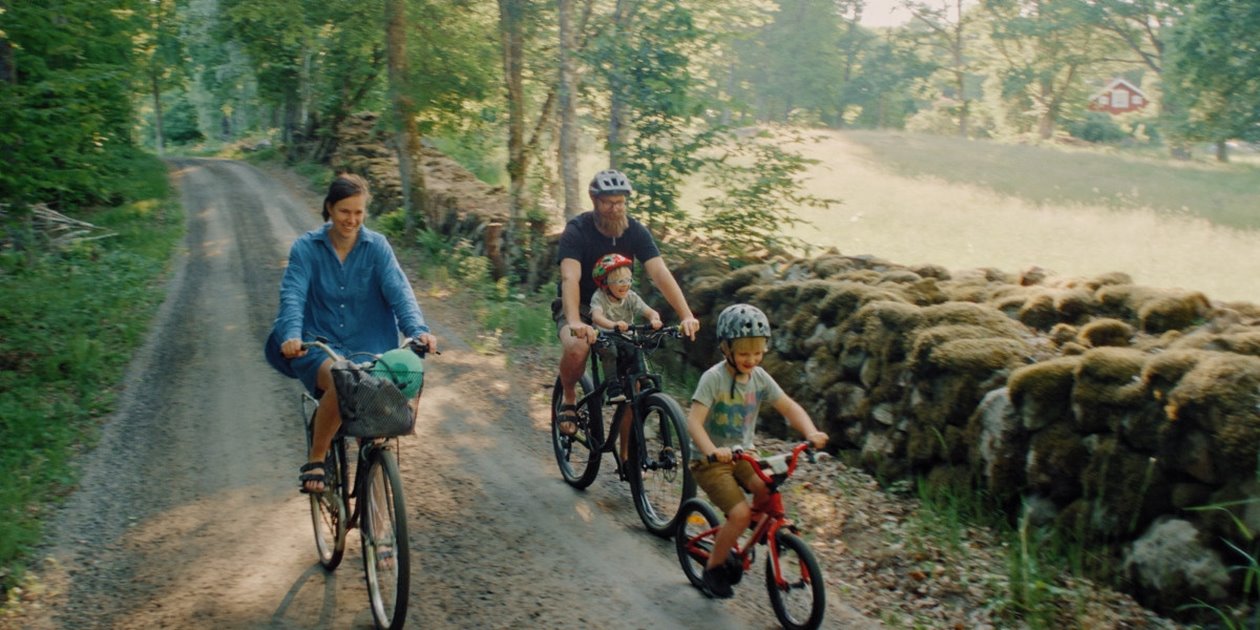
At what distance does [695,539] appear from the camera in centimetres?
584

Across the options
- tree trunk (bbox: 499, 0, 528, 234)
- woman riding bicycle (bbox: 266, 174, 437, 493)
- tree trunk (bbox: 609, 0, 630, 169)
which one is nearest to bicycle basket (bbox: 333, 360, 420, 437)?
woman riding bicycle (bbox: 266, 174, 437, 493)

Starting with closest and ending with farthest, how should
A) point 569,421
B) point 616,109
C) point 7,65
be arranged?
point 569,421, point 7,65, point 616,109

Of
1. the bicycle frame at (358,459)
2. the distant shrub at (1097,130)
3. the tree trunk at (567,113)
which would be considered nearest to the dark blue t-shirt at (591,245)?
the bicycle frame at (358,459)

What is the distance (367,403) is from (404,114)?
16870mm

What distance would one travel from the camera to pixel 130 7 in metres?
16.5

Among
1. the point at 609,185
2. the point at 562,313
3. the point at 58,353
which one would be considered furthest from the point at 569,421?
the point at 58,353

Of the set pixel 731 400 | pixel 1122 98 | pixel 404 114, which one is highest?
pixel 1122 98

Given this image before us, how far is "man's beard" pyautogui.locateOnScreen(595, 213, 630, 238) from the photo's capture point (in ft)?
23.4

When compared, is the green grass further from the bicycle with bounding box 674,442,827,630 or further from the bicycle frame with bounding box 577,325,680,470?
the bicycle with bounding box 674,442,827,630

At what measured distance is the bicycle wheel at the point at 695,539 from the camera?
226 inches

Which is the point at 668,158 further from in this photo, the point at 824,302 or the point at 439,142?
the point at 439,142

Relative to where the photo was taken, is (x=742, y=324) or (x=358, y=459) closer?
(x=742, y=324)

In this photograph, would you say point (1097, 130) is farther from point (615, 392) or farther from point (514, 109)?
point (615, 392)

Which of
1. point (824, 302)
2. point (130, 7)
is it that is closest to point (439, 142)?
point (130, 7)
